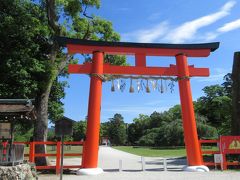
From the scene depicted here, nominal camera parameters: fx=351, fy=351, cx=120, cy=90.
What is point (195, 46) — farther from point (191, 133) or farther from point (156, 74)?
point (191, 133)

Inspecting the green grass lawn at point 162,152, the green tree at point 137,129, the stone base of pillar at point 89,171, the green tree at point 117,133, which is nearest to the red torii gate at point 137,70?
the stone base of pillar at point 89,171

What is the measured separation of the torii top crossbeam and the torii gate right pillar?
38 cm

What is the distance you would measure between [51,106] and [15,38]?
607cm

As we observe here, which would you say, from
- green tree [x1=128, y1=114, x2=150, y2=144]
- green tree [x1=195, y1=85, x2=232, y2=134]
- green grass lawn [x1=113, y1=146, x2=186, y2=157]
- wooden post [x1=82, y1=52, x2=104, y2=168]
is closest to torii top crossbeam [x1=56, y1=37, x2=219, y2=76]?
wooden post [x1=82, y1=52, x2=104, y2=168]

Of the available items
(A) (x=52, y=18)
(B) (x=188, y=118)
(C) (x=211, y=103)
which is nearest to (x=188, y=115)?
(B) (x=188, y=118)

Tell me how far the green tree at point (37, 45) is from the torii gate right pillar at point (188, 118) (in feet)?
24.1

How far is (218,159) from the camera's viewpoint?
1755 cm

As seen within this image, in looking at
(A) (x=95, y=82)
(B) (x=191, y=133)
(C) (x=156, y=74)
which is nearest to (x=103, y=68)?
(A) (x=95, y=82)

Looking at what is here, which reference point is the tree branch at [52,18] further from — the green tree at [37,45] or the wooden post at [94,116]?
the wooden post at [94,116]

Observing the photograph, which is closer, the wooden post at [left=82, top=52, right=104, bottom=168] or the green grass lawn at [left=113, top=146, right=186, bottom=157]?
the wooden post at [left=82, top=52, right=104, bottom=168]

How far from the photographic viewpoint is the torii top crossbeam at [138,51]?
17359 mm

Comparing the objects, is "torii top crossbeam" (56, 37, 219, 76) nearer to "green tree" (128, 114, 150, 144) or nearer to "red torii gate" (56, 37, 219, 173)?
"red torii gate" (56, 37, 219, 173)

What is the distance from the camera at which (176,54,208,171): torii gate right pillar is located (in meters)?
16.9

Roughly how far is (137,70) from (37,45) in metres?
6.92
